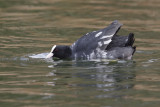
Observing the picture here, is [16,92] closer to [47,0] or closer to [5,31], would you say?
[5,31]

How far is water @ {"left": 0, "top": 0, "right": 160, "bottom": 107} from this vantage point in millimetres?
8125

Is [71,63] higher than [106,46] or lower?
lower

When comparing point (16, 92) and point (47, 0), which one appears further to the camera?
point (47, 0)

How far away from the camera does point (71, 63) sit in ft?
38.0

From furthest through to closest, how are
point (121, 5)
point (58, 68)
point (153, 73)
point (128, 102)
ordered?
1. point (121, 5)
2. point (58, 68)
3. point (153, 73)
4. point (128, 102)

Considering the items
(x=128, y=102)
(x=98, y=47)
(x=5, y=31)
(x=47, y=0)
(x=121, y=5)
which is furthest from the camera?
(x=47, y=0)

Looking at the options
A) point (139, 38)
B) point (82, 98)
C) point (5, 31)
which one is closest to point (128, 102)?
point (82, 98)

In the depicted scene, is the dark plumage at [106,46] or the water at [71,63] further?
the dark plumage at [106,46]

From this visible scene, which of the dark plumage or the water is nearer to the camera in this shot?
the water

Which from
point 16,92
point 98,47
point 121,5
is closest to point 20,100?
point 16,92

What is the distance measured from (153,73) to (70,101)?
107 inches

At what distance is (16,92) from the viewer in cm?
859

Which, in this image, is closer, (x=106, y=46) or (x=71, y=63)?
(x=71, y=63)

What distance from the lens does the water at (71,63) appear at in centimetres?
812
